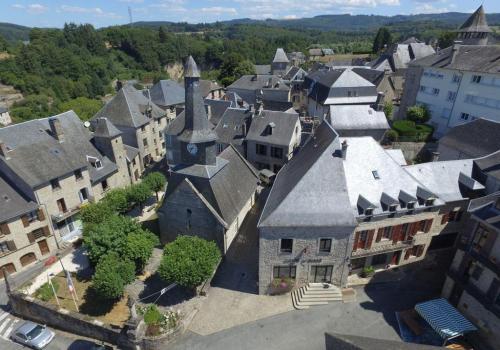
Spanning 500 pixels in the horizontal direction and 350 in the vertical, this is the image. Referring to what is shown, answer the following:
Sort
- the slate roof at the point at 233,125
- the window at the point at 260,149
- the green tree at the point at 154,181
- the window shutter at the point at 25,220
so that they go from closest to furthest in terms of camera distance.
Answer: the window shutter at the point at 25,220, the green tree at the point at 154,181, the window at the point at 260,149, the slate roof at the point at 233,125

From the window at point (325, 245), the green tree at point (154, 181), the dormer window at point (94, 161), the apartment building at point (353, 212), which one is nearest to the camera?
the apartment building at point (353, 212)

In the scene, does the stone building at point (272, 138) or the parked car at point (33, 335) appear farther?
the stone building at point (272, 138)

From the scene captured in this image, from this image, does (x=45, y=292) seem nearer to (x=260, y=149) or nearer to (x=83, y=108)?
(x=260, y=149)

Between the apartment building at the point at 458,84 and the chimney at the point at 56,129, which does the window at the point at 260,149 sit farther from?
the apartment building at the point at 458,84

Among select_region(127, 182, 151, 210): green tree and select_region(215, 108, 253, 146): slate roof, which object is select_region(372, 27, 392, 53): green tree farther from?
select_region(127, 182, 151, 210): green tree

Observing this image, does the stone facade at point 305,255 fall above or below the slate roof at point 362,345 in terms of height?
below

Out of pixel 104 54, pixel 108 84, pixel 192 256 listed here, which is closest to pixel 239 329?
pixel 192 256

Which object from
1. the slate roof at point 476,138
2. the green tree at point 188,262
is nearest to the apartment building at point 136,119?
the green tree at point 188,262
